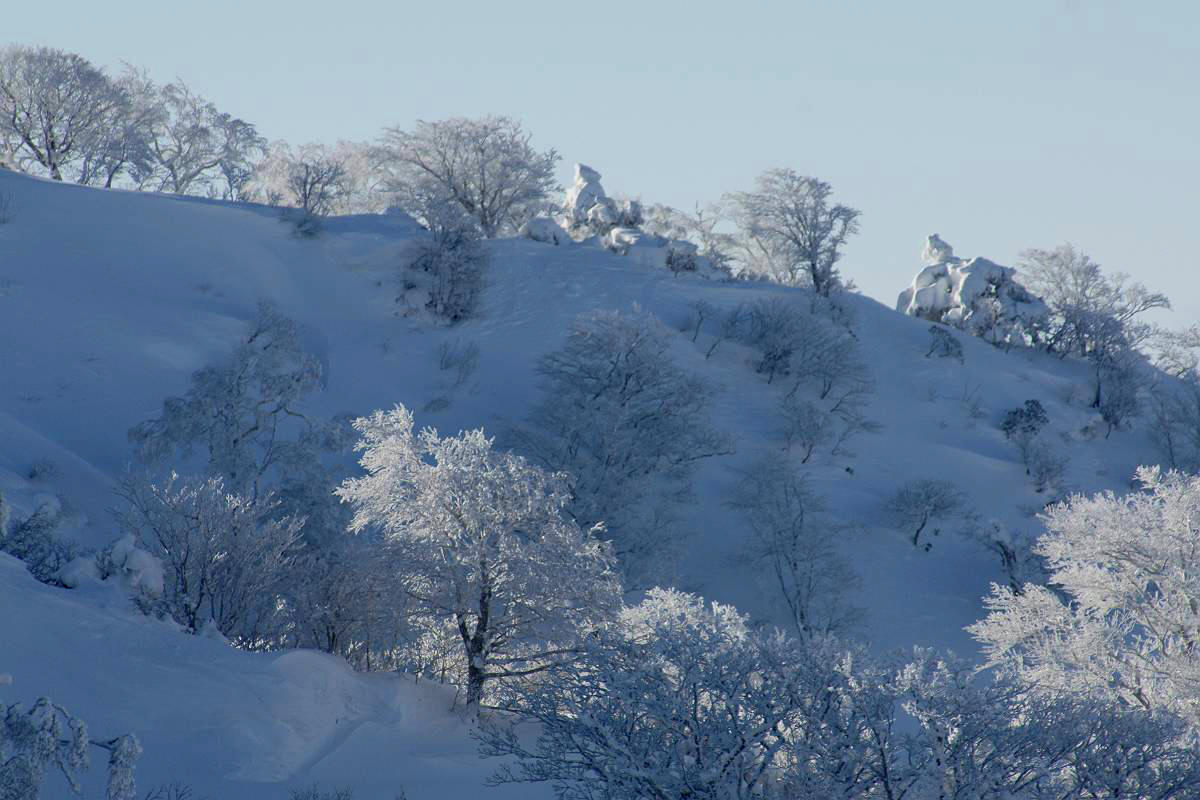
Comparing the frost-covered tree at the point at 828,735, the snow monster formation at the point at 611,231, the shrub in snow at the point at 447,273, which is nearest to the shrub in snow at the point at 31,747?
the frost-covered tree at the point at 828,735

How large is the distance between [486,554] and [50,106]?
41324mm

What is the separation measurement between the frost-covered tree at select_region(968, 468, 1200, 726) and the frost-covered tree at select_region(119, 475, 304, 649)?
1321 centimetres

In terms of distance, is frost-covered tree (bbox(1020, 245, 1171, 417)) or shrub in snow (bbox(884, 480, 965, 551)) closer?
shrub in snow (bbox(884, 480, 965, 551))

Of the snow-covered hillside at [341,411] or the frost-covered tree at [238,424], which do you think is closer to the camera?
the snow-covered hillside at [341,411]

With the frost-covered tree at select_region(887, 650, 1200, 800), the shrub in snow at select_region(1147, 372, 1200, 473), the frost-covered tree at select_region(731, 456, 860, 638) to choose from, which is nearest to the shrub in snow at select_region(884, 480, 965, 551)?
the frost-covered tree at select_region(731, 456, 860, 638)

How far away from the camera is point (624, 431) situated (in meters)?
31.5

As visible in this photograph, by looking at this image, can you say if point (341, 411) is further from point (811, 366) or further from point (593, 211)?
point (593, 211)

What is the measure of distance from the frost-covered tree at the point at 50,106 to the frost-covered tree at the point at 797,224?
30.1 m

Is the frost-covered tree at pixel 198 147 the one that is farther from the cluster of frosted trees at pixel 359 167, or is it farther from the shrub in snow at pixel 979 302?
the shrub in snow at pixel 979 302

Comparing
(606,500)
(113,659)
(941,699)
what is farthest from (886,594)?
(113,659)

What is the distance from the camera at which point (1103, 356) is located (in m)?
Answer: 47.3

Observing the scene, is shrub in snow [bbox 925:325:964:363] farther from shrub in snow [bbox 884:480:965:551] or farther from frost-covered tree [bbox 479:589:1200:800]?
frost-covered tree [bbox 479:589:1200:800]

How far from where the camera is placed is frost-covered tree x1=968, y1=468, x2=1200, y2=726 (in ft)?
63.1

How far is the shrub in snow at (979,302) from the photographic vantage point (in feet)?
164
